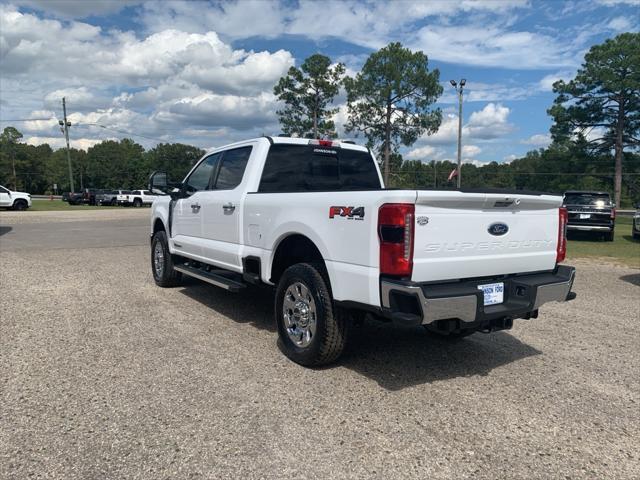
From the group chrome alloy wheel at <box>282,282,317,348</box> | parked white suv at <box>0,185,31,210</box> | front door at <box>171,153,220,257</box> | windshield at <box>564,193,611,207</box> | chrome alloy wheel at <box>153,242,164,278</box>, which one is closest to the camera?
chrome alloy wheel at <box>282,282,317,348</box>

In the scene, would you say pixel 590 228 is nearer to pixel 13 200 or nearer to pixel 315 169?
pixel 315 169

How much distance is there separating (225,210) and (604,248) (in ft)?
40.8

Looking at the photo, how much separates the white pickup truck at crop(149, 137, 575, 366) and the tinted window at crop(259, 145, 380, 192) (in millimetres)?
13

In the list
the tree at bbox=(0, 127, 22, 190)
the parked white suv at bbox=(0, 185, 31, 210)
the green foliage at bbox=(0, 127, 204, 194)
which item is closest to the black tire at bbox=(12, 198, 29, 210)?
the parked white suv at bbox=(0, 185, 31, 210)

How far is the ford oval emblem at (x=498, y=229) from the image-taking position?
376 centimetres

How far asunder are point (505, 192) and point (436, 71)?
147 feet

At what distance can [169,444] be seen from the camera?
9.68ft

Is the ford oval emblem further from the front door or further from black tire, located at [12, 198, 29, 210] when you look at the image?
black tire, located at [12, 198, 29, 210]

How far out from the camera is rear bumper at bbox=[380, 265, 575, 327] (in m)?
3.27

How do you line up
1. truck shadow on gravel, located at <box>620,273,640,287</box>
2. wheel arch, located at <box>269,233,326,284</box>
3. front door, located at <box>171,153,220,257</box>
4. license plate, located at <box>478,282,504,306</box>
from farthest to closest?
truck shadow on gravel, located at <box>620,273,640,287</box> < front door, located at <box>171,153,220,257</box> < wheel arch, located at <box>269,233,326,284</box> < license plate, located at <box>478,282,504,306</box>

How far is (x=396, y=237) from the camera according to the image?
3301 mm

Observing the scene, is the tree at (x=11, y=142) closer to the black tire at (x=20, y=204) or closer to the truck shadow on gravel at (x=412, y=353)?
the black tire at (x=20, y=204)

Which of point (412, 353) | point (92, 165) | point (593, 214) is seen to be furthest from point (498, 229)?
point (92, 165)

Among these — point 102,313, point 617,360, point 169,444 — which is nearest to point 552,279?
point 617,360
